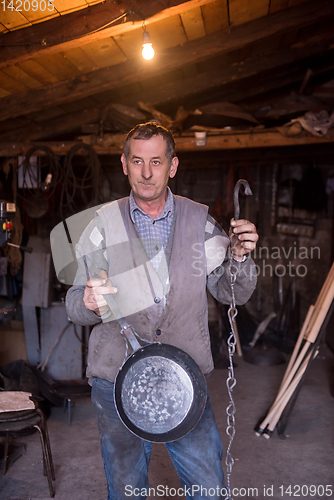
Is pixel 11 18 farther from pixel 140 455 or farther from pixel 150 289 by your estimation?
pixel 140 455

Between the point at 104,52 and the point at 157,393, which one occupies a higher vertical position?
the point at 104,52

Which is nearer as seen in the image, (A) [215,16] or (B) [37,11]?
(B) [37,11]

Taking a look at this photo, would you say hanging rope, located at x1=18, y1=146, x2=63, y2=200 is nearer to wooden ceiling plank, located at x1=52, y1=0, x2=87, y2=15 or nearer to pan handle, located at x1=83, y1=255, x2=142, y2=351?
wooden ceiling plank, located at x1=52, y1=0, x2=87, y2=15

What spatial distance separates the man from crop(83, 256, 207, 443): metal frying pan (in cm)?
11

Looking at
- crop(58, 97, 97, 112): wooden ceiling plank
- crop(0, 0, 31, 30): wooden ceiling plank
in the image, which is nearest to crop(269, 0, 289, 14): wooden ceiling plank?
crop(0, 0, 31, 30): wooden ceiling plank

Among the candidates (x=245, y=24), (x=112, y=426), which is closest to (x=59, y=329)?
(x=112, y=426)

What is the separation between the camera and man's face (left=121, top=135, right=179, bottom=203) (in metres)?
1.79

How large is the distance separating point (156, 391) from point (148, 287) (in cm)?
41

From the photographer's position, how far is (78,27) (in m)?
2.83

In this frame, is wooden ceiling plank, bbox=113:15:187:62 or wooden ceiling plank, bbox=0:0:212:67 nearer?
wooden ceiling plank, bbox=0:0:212:67

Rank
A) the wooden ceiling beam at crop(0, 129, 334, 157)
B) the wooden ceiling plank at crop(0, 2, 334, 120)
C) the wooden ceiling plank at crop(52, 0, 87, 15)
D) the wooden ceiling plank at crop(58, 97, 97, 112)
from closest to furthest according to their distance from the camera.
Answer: the wooden ceiling plank at crop(52, 0, 87, 15) < the wooden ceiling plank at crop(0, 2, 334, 120) < the wooden ceiling beam at crop(0, 129, 334, 157) < the wooden ceiling plank at crop(58, 97, 97, 112)

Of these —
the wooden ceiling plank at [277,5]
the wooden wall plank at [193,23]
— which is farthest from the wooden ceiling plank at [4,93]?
the wooden ceiling plank at [277,5]

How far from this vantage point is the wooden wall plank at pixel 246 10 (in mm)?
3286

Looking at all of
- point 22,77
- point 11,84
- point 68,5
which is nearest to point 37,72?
point 22,77
